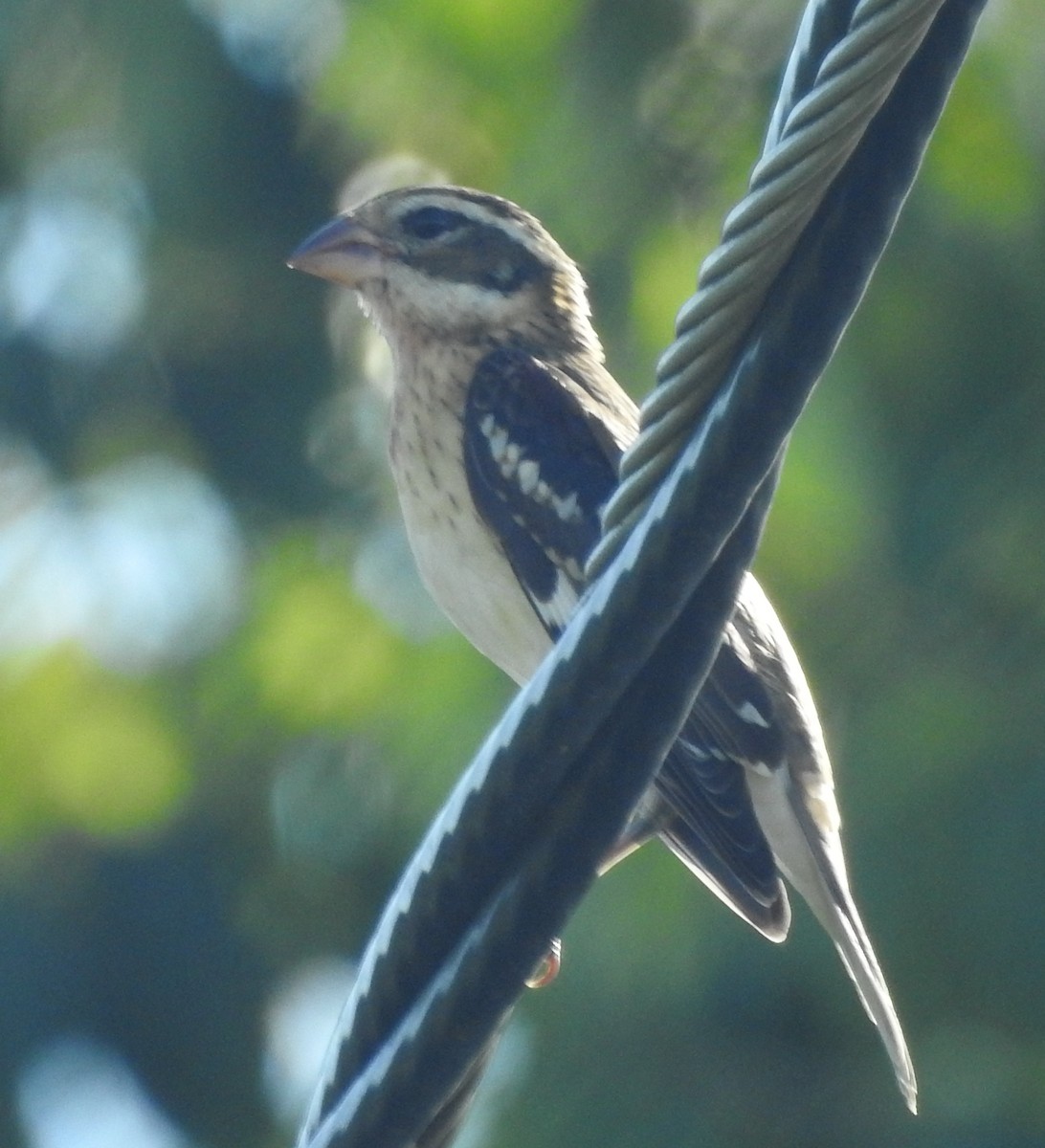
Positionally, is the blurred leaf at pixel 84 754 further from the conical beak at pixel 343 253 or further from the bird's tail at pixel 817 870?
the bird's tail at pixel 817 870

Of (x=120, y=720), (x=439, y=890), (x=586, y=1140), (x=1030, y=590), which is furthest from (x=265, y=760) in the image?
(x=439, y=890)

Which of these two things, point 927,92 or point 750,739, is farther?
point 750,739

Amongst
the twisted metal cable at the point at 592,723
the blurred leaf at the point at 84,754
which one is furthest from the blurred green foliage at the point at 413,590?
the twisted metal cable at the point at 592,723

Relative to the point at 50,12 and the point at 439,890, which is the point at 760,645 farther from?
the point at 50,12

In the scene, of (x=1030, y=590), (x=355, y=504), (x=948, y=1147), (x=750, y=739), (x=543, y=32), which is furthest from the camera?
(x=355, y=504)

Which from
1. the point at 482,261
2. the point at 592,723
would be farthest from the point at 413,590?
the point at 592,723
